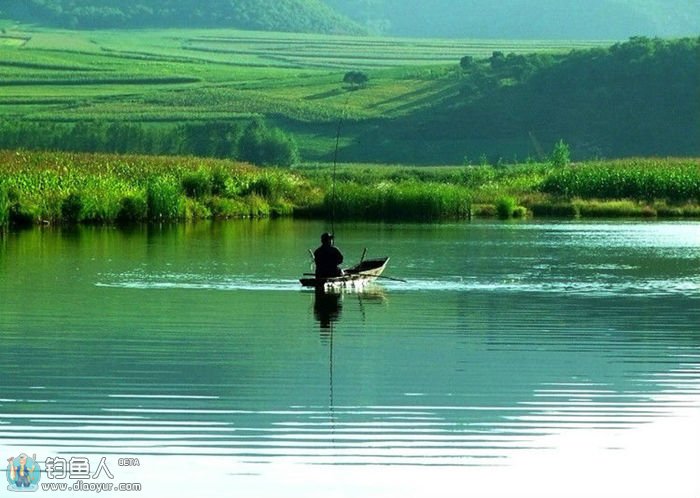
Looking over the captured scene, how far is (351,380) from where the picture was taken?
55.3ft

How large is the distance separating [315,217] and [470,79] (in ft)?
272

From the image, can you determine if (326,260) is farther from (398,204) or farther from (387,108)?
(387,108)

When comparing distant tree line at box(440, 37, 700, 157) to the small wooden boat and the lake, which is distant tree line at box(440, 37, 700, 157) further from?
the small wooden boat

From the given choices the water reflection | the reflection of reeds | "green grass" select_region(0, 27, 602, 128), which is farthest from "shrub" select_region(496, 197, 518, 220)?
"green grass" select_region(0, 27, 602, 128)

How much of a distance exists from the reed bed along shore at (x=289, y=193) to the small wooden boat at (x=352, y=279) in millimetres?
17504

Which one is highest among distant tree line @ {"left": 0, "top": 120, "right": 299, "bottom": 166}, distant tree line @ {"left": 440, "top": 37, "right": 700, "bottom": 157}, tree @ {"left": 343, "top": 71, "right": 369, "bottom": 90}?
tree @ {"left": 343, "top": 71, "right": 369, "bottom": 90}

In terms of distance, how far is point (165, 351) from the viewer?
1894 centimetres

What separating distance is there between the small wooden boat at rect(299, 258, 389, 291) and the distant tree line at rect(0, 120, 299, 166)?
87110mm

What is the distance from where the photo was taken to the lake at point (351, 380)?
12.5 metres

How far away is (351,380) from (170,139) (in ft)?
344

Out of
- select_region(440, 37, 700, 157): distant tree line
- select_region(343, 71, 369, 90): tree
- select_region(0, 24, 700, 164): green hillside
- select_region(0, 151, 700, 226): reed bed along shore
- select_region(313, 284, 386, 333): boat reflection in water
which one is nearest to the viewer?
select_region(313, 284, 386, 333): boat reflection in water

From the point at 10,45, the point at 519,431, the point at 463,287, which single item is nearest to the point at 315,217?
the point at 463,287

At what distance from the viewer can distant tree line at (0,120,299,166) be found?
380 ft

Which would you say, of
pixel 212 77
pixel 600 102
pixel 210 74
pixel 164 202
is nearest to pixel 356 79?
pixel 212 77
